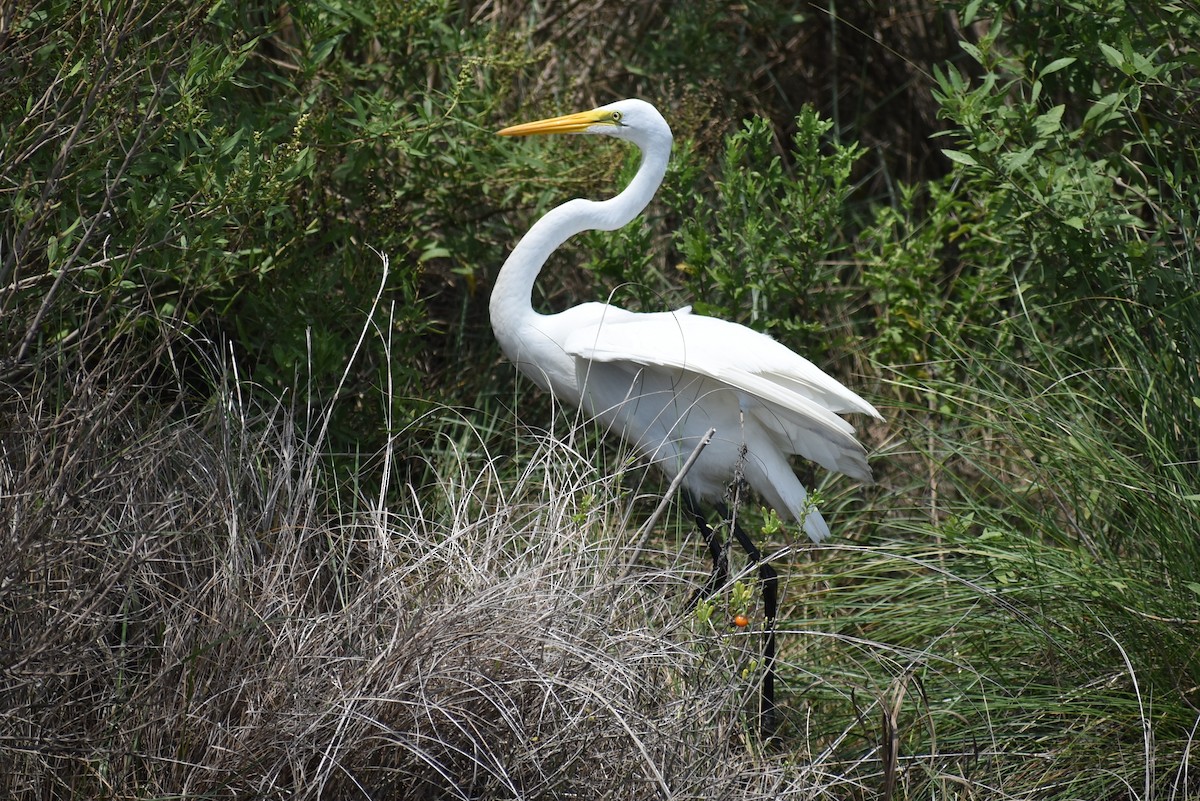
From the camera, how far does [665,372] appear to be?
322 cm

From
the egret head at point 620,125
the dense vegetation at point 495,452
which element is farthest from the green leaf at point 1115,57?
the egret head at point 620,125

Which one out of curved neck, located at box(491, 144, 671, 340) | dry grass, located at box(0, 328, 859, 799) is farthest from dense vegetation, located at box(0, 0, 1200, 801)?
curved neck, located at box(491, 144, 671, 340)

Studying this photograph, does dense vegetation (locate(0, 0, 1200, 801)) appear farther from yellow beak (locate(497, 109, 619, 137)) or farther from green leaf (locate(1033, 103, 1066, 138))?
yellow beak (locate(497, 109, 619, 137))

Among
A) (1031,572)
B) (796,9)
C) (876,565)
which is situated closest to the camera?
(1031,572)

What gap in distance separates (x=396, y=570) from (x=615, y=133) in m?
1.62

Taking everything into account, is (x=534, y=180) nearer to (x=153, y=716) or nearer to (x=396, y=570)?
(x=396, y=570)

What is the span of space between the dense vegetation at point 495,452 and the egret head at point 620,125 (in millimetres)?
232

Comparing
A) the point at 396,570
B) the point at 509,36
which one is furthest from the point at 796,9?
the point at 396,570

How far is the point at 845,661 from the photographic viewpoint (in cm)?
329

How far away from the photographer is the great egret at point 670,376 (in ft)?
10.3

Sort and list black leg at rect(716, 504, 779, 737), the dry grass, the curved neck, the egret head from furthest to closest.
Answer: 1. the egret head
2. the curved neck
3. black leg at rect(716, 504, 779, 737)
4. the dry grass

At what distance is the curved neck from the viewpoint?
343 centimetres

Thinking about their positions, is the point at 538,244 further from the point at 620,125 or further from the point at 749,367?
the point at 749,367

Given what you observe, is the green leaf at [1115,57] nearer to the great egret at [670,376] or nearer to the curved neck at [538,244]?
the great egret at [670,376]
